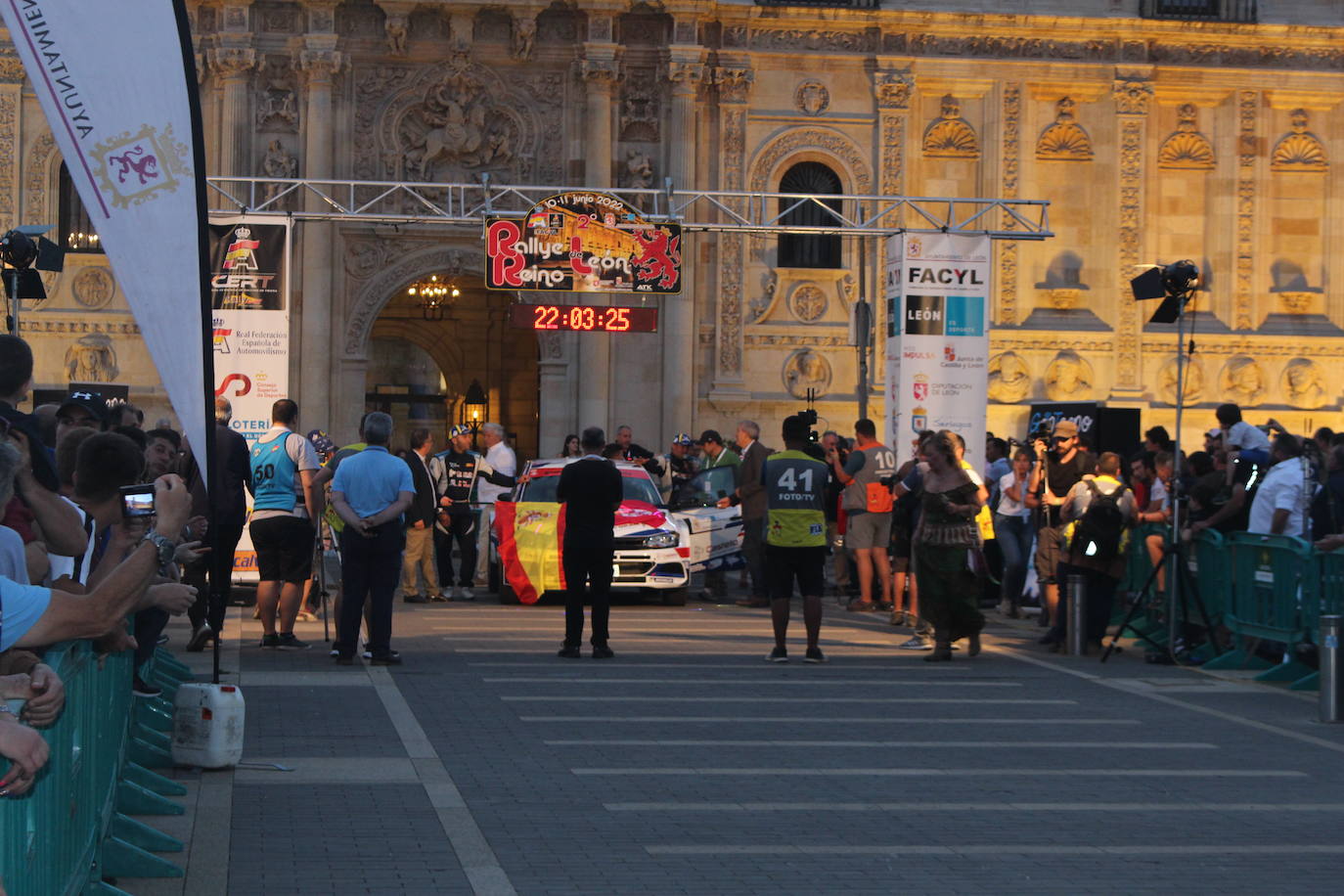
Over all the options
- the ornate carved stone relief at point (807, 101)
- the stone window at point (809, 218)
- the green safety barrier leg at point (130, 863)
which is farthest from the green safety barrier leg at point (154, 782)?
the ornate carved stone relief at point (807, 101)

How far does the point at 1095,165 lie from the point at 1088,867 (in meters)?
29.2

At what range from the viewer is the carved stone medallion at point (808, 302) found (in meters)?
35.4

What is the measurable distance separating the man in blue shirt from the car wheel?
7517mm

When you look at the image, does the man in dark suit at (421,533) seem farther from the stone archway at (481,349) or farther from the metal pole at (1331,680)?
the stone archway at (481,349)

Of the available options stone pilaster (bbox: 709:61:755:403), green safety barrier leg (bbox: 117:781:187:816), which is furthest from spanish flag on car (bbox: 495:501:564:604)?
stone pilaster (bbox: 709:61:755:403)

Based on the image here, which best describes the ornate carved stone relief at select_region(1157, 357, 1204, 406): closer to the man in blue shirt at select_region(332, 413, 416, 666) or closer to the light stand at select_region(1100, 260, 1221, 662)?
the light stand at select_region(1100, 260, 1221, 662)

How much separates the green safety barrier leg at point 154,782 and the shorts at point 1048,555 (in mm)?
10756

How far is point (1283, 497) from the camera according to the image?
1586 cm

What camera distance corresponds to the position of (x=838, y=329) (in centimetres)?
3538

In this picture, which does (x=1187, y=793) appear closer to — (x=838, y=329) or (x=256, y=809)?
(x=256, y=809)

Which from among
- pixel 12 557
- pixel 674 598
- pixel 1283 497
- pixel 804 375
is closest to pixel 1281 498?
pixel 1283 497

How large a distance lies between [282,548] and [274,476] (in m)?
0.60

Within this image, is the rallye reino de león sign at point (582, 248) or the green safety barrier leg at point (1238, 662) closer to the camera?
the green safety barrier leg at point (1238, 662)

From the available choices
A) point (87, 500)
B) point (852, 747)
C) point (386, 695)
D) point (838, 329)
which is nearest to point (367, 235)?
point (838, 329)
